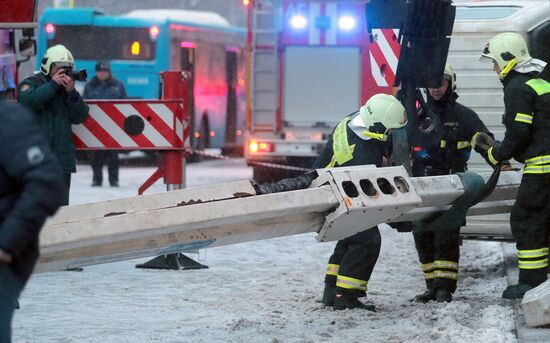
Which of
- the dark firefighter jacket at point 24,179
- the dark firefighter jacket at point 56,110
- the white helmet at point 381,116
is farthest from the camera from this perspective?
the dark firefighter jacket at point 56,110

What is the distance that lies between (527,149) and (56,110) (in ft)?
12.3

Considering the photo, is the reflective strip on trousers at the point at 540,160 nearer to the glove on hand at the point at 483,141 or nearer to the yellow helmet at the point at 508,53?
the glove on hand at the point at 483,141

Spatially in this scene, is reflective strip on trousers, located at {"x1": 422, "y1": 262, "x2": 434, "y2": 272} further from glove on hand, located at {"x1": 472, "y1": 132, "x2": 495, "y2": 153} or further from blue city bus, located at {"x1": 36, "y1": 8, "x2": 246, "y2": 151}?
blue city bus, located at {"x1": 36, "y1": 8, "x2": 246, "y2": 151}

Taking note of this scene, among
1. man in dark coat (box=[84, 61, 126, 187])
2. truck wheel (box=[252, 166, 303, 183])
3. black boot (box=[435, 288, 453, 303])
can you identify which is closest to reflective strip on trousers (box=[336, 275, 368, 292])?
black boot (box=[435, 288, 453, 303])

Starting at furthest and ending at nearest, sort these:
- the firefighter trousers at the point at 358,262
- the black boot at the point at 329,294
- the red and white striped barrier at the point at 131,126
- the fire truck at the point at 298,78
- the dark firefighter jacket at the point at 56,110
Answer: the fire truck at the point at 298,78, the red and white striped barrier at the point at 131,126, the dark firefighter jacket at the point at 56,110, the black boot at the point at 329,294, the firefighter trousers at the point at 358,262

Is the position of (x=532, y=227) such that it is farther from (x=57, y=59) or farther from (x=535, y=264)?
(x=57, y=59)

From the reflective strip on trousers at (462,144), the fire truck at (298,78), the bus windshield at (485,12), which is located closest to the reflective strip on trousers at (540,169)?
the reflective strip on trousers at (462,144)

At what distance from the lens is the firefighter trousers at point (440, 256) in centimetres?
874

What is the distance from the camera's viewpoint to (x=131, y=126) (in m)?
10.2

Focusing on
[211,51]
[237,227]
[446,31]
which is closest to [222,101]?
[211,51]

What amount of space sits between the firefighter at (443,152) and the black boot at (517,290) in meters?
0.44

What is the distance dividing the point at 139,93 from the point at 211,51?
10.4 ft

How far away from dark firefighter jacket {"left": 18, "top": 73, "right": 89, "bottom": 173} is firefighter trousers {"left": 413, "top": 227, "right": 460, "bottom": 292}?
114 inches

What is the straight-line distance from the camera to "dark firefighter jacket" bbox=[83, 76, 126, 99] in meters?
17.7
